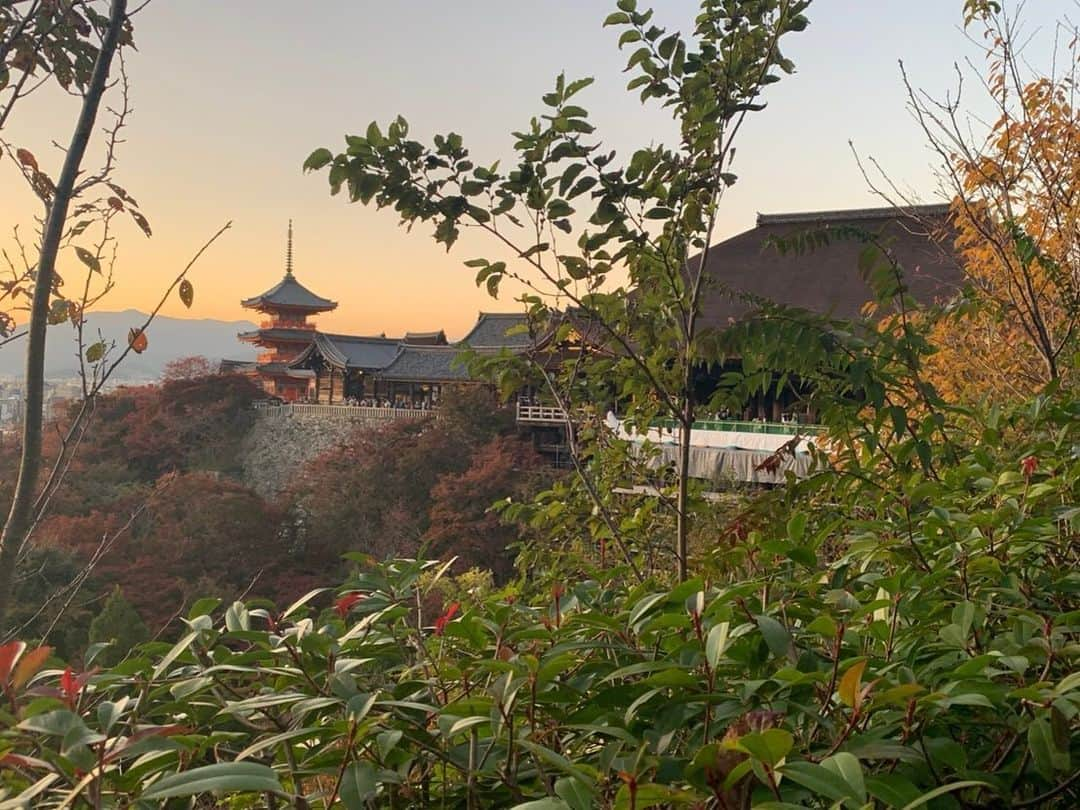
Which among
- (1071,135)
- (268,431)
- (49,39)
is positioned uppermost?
(1071,135)

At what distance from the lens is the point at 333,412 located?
20.3 meters

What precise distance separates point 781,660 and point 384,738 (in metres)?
0.31

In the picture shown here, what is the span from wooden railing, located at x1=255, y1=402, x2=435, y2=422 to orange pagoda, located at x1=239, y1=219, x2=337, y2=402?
4848 millimetres

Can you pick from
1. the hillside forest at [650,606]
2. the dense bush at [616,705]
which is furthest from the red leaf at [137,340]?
the dense bush at [616,705]

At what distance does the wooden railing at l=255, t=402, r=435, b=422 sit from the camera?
19.1 m

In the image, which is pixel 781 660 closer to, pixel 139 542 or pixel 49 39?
pixel 49 39

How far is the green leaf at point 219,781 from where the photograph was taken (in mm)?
425

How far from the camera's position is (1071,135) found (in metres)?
3.33

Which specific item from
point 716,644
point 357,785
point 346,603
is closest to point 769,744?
point 716,644

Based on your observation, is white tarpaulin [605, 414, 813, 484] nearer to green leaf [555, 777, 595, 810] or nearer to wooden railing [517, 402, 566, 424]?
wooden railing [517, 402, 566, 424]

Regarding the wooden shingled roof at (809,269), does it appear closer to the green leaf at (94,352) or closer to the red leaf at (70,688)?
the green leaf at (94,352)

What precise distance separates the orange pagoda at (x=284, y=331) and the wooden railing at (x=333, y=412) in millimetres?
4848

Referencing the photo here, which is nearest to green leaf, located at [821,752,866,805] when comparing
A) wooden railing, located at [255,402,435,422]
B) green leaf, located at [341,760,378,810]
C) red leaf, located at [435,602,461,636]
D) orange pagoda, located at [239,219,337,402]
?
green leaf, located at [341,760,378,810]

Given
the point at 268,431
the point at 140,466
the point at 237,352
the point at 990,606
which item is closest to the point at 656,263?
the point at 990,606
